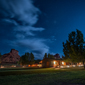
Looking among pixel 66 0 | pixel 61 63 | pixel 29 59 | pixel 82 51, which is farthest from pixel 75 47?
pixel 29 59

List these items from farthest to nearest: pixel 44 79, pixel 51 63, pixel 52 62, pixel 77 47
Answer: pixel 52 62 < pixel 51 63 < pixel 77 47 < pixel 44 79

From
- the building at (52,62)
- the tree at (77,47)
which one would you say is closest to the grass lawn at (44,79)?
the tree at (77,47)

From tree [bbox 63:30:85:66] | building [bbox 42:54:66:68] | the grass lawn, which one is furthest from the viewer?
building [bbox 42:54:66:68]

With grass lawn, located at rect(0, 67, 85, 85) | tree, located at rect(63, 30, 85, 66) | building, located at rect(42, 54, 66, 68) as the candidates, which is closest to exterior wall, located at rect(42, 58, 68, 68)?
building, located at rect(42, 54, 66, 68)

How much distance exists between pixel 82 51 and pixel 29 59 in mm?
35120

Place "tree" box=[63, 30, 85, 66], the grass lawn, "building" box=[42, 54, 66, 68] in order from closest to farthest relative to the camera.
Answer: the grass lawn < "tree" box=[63, 30, 85, 66] < "building" box=[42, 54, 66, 68]

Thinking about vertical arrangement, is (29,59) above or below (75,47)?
below

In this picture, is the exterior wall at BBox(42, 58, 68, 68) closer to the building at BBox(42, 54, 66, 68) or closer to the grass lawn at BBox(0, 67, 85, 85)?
the building at BBox(42, 54, 66, 68)

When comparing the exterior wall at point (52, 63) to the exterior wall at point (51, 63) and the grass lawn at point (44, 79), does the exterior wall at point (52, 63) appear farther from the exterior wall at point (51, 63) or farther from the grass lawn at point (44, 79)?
the grass lawn at point (44, 79)

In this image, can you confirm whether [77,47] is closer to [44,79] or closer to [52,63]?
[52,63]

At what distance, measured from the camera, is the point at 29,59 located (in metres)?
51.8

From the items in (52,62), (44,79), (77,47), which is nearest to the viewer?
(44,79)

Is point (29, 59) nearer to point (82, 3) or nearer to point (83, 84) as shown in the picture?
point (82, 3)

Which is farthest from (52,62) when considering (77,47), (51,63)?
(77,47)
